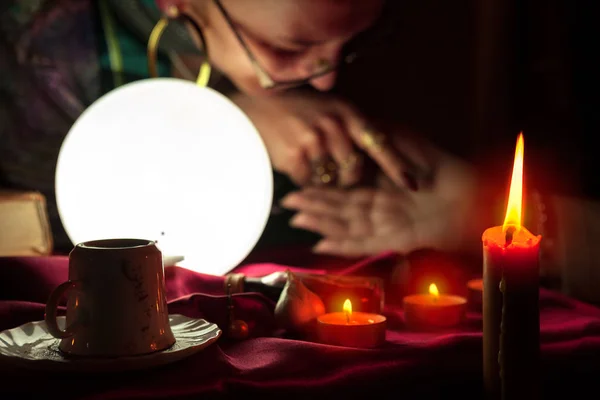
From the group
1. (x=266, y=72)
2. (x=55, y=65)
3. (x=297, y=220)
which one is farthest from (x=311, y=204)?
(x=55, y=65)

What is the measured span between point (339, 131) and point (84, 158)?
65 centimetres

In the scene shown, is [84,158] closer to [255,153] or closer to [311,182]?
[255,153]

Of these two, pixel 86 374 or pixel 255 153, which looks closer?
pixel 86 374

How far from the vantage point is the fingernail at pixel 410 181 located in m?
1.46

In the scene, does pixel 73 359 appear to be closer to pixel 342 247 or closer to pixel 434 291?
pixel 434 291

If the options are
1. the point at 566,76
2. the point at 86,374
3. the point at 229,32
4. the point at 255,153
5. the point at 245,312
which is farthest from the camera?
the point at 566,76

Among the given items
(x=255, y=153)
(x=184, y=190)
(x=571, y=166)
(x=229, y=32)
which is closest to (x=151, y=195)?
(x=184, y=190)

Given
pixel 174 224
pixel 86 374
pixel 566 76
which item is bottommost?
pixel 86 374

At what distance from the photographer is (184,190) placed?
2.90 ft

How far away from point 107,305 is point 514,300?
1.13 feet

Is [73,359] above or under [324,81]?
under

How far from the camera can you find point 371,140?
145 cm

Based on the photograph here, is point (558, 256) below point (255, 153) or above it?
below

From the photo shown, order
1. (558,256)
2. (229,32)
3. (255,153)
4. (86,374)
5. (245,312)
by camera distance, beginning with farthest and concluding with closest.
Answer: (229,32) → (558,256) → (255,153) → (245,312) → (86,374)
